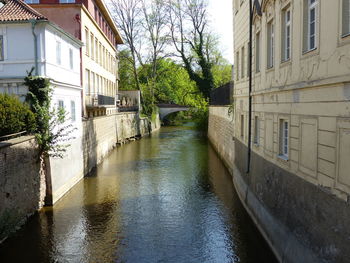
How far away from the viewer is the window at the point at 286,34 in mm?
9891

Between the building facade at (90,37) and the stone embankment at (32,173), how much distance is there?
17.2ft

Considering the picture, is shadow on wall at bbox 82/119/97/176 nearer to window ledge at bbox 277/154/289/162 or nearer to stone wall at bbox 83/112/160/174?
stone wall at bbox 83/112/160/174

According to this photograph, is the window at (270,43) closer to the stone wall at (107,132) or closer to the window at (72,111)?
the window at (72,111)

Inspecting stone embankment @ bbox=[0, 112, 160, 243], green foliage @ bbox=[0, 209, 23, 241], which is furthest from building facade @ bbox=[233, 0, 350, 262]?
stone embankment @ bbox=[0, 112, 160, 243]

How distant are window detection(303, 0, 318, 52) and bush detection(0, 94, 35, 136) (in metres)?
9.12

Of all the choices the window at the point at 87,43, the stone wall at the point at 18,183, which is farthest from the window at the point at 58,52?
the window at the point at 87,43

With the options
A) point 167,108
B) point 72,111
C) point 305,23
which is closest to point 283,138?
point 305,23

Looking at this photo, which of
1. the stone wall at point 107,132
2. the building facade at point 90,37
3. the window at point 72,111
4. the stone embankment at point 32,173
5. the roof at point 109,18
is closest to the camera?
the stone embankment at point 32,173

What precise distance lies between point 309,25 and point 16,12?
11961 millimetres

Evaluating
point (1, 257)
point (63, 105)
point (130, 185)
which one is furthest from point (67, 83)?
point (1, 257)

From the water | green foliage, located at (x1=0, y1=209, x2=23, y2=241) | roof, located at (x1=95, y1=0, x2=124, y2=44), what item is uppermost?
roof, located at (x1=95, y1=0, x2=124, y2=44)

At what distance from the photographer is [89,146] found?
21328 millimetres

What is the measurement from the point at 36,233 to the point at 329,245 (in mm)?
8357

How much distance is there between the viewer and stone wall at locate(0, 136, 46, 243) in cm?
1079
